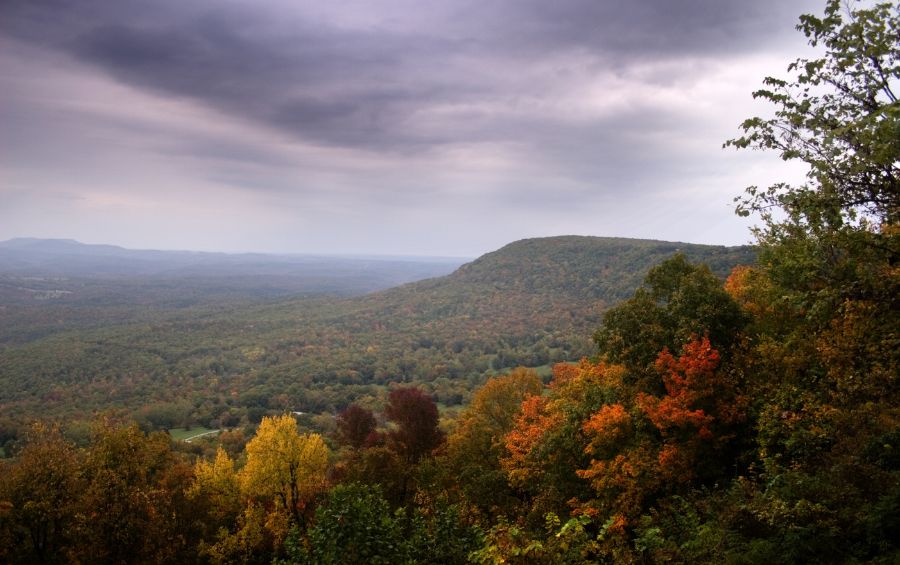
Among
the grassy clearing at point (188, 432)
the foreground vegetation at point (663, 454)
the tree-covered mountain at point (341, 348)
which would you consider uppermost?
the foreground vegetation at point (663, 454)

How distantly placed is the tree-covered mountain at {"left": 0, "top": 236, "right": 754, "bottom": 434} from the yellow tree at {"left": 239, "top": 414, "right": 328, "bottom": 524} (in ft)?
184

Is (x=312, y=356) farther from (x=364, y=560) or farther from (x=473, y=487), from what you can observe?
(x=364, y=560)

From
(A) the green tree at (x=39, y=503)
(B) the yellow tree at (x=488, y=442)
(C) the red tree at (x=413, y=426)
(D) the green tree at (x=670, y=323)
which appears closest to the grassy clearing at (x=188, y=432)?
(C) the red tree at (x=413, y=426)

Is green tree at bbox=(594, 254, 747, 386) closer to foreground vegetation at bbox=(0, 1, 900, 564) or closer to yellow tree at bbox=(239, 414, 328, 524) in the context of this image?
foreground vegetation at bbox=(0, 1, 900, 564)

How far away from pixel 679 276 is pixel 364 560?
20.0 meters

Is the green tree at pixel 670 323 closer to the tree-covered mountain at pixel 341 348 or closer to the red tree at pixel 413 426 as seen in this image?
the red tree at pixel 413 426

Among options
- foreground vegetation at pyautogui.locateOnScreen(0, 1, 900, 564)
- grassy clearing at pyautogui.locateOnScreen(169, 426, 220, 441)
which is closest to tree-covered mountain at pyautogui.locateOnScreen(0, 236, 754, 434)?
grassy clearing at pyautogui.locateOnScreen(169, 426, 220, 441)

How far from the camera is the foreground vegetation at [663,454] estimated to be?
35.6ft

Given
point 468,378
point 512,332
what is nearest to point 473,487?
point 468,378

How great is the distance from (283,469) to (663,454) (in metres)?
25.2

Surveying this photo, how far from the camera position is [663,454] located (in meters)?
18.1

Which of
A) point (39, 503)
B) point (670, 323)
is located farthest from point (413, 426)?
point (39, 503)

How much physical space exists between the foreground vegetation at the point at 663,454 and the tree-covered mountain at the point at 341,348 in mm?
59802

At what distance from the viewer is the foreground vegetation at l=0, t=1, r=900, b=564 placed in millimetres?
10852
